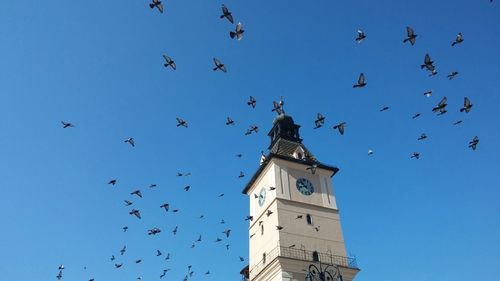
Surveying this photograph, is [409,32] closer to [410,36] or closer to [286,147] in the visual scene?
[410,36]

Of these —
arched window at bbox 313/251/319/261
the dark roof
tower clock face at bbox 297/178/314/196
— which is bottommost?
arched window at bbox 313/251/319/261

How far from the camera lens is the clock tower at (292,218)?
31.5 m

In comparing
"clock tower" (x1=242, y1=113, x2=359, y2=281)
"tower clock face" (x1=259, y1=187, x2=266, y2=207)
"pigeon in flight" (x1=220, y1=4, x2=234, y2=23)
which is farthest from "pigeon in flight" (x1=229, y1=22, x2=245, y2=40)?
"tower clock face" (x1=259, y1=187, x2=266, y2=207)

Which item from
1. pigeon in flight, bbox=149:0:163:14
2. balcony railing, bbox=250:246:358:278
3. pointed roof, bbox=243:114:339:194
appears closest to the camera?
pigeon in flight, bbox=149:0:163:14

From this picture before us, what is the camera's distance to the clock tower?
31.5 m

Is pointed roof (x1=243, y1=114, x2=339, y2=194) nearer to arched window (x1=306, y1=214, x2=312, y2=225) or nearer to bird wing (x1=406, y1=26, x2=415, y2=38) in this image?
arched window (x1=306, y1=214, x2=312, y2=225)

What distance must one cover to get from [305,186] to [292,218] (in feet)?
13.9

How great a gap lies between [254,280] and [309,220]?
22.3 ft

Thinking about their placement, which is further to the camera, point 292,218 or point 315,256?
point 292,218

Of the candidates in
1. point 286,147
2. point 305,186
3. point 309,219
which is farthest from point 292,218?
point 286,147

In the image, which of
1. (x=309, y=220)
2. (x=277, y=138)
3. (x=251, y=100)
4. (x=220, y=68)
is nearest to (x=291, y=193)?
(x=309, y=220)

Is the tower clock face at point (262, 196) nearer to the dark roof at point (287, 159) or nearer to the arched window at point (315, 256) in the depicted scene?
the dark roof at point (287, 159)

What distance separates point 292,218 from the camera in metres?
34.2

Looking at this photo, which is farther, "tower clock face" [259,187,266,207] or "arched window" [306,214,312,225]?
"tower clock face" [259,187,266,207]
